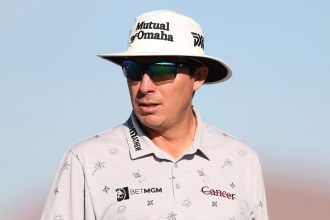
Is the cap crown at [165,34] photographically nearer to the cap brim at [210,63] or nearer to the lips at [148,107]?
the cap brim at [210,63]

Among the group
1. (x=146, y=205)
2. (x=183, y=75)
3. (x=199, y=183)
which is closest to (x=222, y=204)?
(x=199, y=183)

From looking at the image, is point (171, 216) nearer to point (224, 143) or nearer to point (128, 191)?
point (128, 191)

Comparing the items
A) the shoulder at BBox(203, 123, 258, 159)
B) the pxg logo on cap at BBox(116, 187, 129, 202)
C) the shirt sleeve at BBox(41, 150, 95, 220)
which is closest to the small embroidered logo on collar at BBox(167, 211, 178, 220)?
the pxg logo on cap at BBox(116, 187, 129, 202)

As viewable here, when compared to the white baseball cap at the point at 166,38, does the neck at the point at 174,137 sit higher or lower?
lower

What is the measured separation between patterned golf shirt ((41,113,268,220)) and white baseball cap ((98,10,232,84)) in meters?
0.61

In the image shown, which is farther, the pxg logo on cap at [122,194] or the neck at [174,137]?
the neck at [174,137]

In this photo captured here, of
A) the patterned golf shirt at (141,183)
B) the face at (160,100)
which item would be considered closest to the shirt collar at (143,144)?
the patterned golf shirt at (141,183)

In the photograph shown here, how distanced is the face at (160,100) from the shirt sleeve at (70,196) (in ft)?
2.41

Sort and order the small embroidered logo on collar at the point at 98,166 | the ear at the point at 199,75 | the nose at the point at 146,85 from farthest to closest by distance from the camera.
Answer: the ear at the point at 199,75, the small embroidered logo on collar at the point at 98,166, the nose at the point at 146,85

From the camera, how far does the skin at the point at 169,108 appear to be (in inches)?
292

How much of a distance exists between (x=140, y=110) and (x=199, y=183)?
2.98 feet

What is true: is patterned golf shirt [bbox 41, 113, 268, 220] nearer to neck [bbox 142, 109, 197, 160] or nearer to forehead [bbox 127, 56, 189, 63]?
neck [bbox 142, 109, 197, 160]

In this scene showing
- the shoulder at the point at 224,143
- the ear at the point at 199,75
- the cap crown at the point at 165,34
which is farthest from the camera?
the shoulder at the point at 224,143

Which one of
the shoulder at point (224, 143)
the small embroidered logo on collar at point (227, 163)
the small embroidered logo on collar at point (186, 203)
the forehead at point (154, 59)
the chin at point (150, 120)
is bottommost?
the small embroidered logo on collar at point (186, 203)
